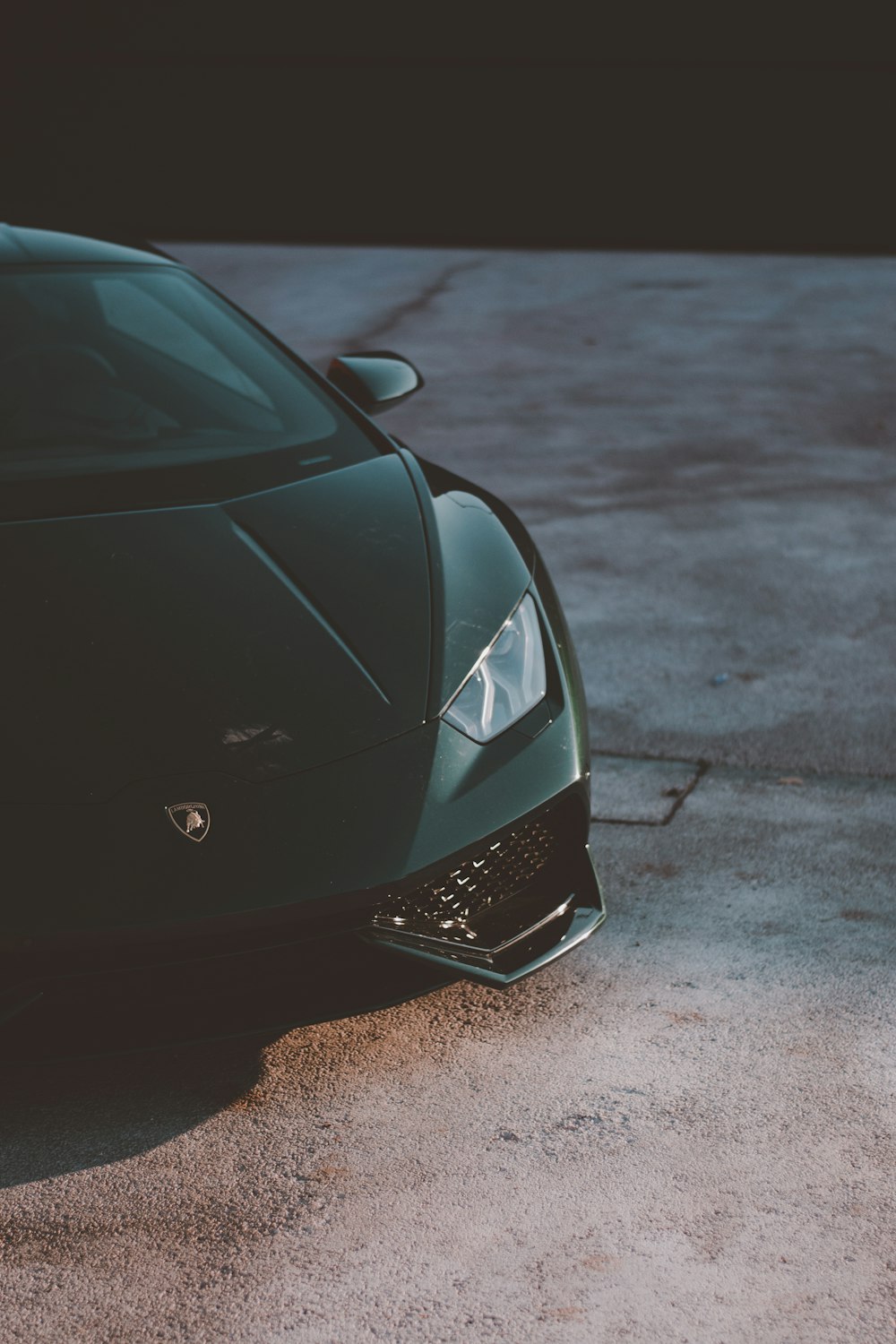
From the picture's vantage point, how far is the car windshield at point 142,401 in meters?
3.12

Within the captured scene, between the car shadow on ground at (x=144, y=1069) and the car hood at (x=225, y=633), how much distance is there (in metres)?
0.35

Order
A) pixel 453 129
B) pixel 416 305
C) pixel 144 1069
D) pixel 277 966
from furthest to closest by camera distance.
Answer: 1. pixel 453 129
2. pixel 416 305
3. pixel 144 1069
4. pixel 277 966

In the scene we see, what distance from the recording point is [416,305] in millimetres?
10586

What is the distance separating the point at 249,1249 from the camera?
7.02 ft

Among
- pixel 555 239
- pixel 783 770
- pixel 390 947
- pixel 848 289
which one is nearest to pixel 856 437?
pixel 783 770

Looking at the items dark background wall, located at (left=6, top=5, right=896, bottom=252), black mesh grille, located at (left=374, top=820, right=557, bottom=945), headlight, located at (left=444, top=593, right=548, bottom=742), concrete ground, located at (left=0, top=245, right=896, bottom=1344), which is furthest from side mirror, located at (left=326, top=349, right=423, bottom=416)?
dark background wall, located at (left=6, top=5, right=896, bottom=252)

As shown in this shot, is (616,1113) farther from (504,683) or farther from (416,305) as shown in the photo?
(416,305)

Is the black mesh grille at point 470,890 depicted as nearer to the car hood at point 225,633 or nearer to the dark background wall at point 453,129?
the car hood at point 225,633

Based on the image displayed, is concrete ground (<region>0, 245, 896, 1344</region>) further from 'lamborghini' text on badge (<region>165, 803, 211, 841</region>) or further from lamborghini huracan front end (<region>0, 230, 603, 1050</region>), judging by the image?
'lamborghini' text on badge (<region>165, 803, 211, 841</region>)

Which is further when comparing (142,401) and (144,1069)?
(142,401)

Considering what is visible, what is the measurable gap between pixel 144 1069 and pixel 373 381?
1.92 m

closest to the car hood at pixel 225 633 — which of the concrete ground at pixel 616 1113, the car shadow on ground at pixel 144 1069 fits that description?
the car shadow on ground at pixel 144 1069

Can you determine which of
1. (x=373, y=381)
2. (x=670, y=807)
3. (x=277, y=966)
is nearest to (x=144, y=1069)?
(x=277, y=966)

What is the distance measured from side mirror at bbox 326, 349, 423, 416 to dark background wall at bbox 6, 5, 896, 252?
8.79 m
